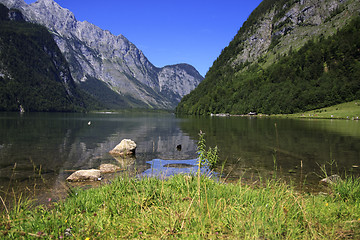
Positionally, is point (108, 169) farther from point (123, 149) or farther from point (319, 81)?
point (319, 81)

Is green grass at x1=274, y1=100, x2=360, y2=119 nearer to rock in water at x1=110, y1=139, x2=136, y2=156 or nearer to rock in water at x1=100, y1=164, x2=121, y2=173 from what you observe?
rock in water at x1=110, y1=139, x2=136, y2=156

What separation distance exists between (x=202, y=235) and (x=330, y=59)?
215 m

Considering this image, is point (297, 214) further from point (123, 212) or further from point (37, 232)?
point (37, 232)

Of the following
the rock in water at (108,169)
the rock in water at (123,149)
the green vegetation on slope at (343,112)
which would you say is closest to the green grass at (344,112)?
the green vegetation on slope at (343,112)

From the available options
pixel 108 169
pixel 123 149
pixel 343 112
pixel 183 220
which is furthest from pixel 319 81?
pixel 183 220

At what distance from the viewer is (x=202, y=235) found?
18.3 ft

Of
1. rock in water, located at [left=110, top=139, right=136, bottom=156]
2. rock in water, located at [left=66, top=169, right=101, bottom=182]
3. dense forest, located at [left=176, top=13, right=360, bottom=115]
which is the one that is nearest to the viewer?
rock in water, located at [left=66, top=169, right=101, bottom=182]

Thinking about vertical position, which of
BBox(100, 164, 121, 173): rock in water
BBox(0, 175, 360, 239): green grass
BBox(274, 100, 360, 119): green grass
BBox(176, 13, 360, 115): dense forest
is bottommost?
BBox(100, 164, 121, 173): rock in water

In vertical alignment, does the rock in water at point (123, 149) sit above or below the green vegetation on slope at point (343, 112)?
below

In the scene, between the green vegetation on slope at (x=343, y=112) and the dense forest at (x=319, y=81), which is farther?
the dense forest at (x=319, y=81)

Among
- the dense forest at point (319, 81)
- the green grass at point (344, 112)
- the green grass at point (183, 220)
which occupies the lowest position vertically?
the green grass at point (183, 220)

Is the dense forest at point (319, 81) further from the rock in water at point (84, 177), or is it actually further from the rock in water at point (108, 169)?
the rock in water at point (84, 177)

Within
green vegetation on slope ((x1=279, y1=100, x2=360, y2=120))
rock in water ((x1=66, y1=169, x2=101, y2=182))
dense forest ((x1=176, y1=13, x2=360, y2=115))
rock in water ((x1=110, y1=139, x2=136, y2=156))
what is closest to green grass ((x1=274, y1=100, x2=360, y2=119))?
green vegetation on slope ((x1=279, y1=100, x2=360, y2=120))

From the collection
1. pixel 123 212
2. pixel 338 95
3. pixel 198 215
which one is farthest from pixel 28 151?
pixel 338 95
